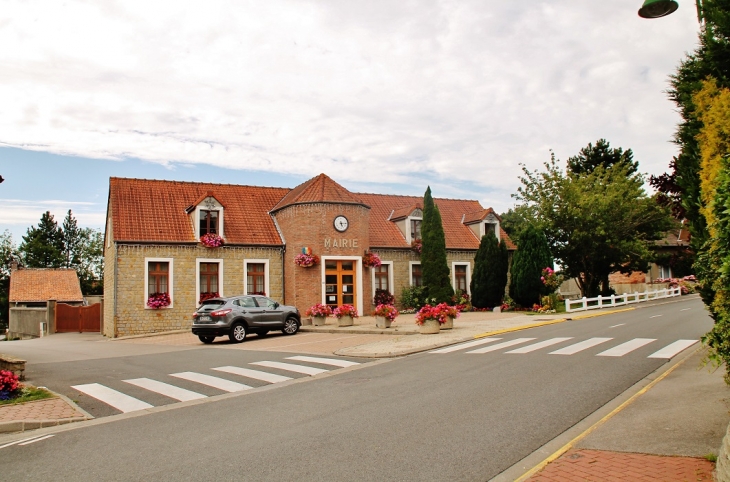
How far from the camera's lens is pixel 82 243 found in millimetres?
85688

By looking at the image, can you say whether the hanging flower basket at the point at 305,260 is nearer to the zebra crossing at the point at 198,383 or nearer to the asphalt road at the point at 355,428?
the zebra crossing at the point at 198,383

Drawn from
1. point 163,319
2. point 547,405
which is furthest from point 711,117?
point 163,319

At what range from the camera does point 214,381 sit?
11.9 metres

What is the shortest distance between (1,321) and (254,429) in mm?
68322

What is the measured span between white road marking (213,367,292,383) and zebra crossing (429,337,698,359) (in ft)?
15.0

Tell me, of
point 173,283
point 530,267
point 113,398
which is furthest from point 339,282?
point 113,398

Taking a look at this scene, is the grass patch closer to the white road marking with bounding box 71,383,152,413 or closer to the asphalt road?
the white road marking with bounding box 71,383,152,413

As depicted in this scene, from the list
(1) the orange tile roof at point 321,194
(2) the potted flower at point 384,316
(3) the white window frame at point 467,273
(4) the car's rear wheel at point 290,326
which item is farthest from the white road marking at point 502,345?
(3) the white window frame at point 467,273

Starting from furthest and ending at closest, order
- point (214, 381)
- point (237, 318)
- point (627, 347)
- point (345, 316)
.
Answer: point (345, 316), point (237, 318), point (627, 347), point (214, 381)

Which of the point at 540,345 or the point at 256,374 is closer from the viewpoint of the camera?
the point at 256,374

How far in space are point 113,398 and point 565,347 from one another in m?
10.1

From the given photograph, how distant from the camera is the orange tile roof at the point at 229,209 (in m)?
26.9

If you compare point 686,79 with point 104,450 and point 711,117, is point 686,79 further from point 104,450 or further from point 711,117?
point 104,450

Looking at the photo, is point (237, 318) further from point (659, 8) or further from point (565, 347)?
point (659, 8)
